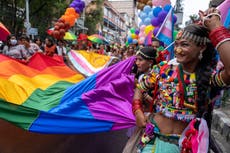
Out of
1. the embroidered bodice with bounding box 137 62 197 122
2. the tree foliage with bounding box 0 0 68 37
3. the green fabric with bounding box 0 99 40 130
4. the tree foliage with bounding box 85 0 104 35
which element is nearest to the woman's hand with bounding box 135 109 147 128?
the embroidered bodice with bounding box 137 62 197 122

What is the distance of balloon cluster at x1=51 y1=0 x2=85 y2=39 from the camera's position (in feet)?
33.8

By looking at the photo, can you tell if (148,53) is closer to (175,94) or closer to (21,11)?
(175,94)

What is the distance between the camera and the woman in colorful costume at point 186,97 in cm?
214

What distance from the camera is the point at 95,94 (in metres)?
3.83

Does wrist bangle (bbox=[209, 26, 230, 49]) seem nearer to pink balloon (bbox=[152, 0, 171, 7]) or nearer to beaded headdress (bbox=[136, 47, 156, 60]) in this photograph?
beaded headdress (bbox=[136, 47, 156, 60])

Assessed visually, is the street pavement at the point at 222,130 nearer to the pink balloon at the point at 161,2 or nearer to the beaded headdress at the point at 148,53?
the beaded headdress at the point at 148,53

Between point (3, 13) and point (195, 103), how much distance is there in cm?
2147

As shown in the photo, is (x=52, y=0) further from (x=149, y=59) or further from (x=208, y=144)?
(x=208, y=144)

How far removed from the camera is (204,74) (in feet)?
7.16

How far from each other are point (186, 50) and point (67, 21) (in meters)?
8.66

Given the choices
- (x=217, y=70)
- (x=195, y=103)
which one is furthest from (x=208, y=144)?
(x=217, y=70)

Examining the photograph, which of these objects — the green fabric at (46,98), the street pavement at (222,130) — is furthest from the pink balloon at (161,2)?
the green fabric at (46,98)

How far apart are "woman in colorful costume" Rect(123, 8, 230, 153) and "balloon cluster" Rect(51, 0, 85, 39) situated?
27.4 feet

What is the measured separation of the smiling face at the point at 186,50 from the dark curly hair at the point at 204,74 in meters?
0.08
